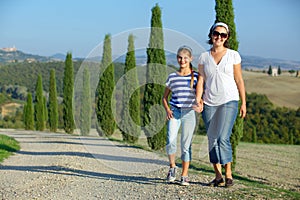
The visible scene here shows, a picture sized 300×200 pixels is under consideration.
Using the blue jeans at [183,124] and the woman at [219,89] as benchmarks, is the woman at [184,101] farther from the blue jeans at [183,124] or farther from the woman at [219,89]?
the woman at [219,89]

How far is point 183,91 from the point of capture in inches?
230

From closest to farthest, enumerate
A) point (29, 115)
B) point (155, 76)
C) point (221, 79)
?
point (221, 79)
point (155, 76)
point (29, 115)

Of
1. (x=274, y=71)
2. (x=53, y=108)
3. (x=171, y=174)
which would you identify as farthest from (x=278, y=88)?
(x=171, y=174)

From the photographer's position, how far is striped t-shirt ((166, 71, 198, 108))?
5812 millimetres

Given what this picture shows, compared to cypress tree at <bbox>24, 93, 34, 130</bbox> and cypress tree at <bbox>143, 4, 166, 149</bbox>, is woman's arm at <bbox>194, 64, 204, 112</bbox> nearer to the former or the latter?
cypress tree at <bbox>143, 4, 166, 149</bbox>

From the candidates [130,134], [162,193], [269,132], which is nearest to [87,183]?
[162,193]

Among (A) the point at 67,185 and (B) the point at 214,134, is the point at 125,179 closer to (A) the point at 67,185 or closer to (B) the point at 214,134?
(A) the point at 67,185

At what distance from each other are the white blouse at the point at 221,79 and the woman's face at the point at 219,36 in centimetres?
16

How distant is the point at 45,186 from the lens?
658 cm

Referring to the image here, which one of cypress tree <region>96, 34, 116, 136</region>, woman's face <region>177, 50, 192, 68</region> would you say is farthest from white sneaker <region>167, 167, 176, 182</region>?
cypress tree <region>96, 34, 116, 136</region>

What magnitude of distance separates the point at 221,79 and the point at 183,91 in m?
0.63

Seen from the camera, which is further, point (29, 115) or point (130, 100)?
point (29, 115)

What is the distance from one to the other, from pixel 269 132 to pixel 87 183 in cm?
3176

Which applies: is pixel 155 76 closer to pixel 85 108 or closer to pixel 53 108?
pixel 85 108
